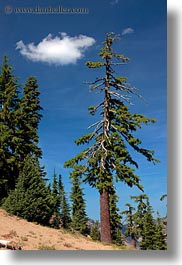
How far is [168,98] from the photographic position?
9.77 meters

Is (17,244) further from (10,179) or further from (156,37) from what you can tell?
(156,37)

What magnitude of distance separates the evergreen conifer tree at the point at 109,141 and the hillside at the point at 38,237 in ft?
3.39

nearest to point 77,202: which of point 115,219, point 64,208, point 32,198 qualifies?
point 64,208

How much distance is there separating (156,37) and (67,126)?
3278 mm

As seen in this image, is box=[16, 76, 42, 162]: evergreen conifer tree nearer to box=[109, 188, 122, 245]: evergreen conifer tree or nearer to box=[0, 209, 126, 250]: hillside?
box=[0, 209, 126, 250]: hillside

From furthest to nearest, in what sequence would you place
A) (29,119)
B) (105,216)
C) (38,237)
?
(29,119)
(105,216)
(38,237)

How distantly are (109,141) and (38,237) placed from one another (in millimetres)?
3215

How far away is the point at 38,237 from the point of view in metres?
10.3

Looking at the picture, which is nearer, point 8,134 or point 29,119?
point 29,119

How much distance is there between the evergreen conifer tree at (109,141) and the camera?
36.1ft

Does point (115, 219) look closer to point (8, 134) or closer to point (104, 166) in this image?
point (104, 166)

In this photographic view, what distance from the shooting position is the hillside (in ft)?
31.9

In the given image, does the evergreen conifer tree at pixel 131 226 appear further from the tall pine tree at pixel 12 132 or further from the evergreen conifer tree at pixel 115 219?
the tall pine tree at pixel 12 132

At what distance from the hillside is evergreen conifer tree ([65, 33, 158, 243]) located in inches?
40.7
